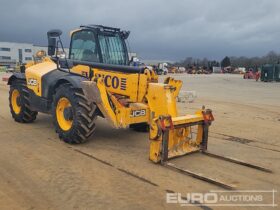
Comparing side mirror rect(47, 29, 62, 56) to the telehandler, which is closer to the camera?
the telehandler

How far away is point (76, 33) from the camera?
27.9 feet

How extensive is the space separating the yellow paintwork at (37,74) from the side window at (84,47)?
72cm

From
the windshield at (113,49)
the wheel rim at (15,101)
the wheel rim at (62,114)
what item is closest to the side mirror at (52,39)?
the windshield at (113,49)

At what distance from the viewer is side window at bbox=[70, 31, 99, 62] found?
8102 millimetres

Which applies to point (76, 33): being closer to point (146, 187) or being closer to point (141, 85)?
point (141, 85)

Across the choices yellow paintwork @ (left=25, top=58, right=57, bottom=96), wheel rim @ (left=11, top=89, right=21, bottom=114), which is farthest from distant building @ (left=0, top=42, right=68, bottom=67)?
yellow paintwork @ (left=25, top=58, right=57, bottom=96)

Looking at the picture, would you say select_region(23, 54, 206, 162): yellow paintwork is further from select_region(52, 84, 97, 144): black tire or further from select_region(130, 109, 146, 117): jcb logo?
select_region(52, 84, 97, 144): black tire

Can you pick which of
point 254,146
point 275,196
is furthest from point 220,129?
point 275,196

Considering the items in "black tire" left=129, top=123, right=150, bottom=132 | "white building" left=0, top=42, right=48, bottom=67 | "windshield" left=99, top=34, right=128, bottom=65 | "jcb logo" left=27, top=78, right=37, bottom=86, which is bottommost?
"black tire" left=129, top=123, right=150, bottom=132

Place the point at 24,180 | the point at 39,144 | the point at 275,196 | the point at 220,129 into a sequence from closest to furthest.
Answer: the point at 275,196, the point at 24,180, the point at 39,144, the point at 220,129

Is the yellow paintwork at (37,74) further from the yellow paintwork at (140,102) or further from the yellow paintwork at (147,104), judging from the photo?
the yellow paintwork at (147,104)

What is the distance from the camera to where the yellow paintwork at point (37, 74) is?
8.77 meters

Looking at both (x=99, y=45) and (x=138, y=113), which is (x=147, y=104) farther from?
(x=99, y=45)

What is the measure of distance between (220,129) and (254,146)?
1.94 m
